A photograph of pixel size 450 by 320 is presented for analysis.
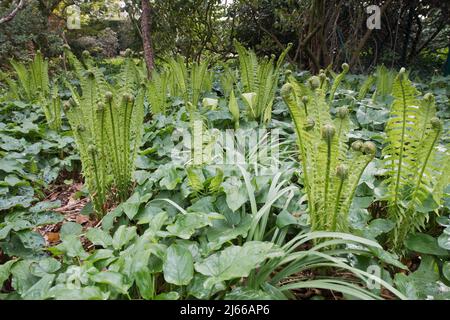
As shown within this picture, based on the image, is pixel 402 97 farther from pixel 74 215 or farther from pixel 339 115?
pixel 74 215

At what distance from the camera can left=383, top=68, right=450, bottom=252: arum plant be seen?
938 millimetres

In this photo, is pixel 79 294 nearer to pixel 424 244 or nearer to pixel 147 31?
pixel 424 244

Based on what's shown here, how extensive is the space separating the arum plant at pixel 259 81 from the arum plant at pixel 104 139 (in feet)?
2.60

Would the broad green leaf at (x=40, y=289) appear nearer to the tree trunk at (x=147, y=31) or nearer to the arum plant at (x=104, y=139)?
the arum plant at (x=104, y=139)

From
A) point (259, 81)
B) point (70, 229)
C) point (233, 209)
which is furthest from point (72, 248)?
point (259, 81)

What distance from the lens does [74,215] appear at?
1.44 meters

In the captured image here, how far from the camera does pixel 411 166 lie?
3.32 ft

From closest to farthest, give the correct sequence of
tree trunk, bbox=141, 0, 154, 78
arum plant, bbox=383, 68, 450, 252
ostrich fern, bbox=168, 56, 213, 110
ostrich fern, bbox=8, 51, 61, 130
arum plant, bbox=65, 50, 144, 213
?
arum plant, bbox=383, 68, 450, 252
arum plant, bbox=65, 50, 144, 213
ostrich fern, bbox=168, 56, 213, 110
ostrich fern, bbox=8, 51, 61, 130
tree trunk, bbox=141, 0, 154, 78

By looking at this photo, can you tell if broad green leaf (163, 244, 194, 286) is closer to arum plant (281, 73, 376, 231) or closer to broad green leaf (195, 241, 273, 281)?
broad green leaf (195, 241, 273, 281)

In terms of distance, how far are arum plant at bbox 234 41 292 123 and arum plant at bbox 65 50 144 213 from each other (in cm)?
79

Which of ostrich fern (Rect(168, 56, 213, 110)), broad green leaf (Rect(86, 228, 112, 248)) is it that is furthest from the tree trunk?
broad green leaf (Rect(86, 228, 112, 248))

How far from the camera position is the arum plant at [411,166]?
94 cm
